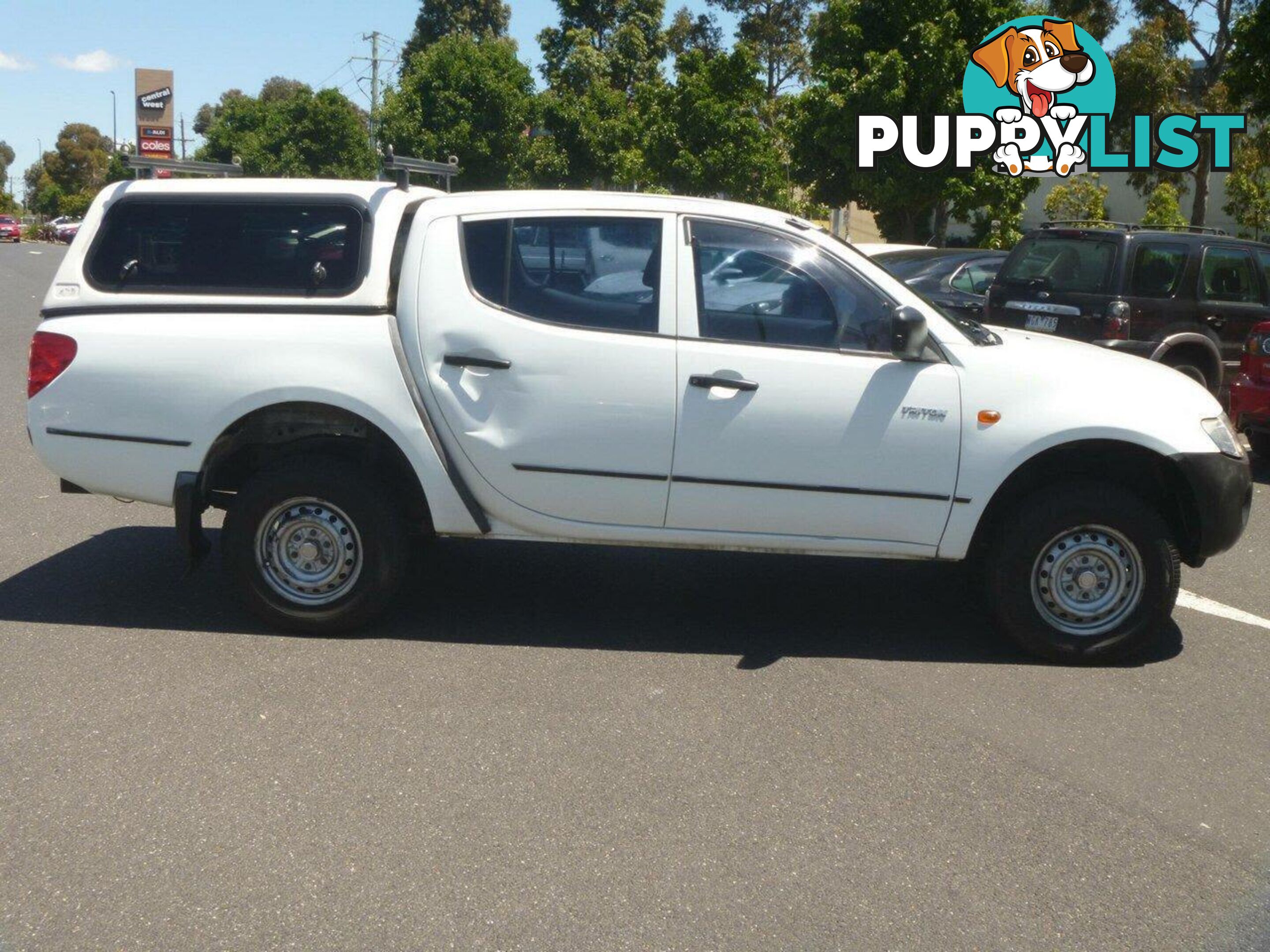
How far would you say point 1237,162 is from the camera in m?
32.8

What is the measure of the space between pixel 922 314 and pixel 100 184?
119m

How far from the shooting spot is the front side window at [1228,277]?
36.8 ft

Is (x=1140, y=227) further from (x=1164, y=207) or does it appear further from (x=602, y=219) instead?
(x=1164, y=207)

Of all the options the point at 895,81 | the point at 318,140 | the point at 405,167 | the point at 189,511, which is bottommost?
the point at 189,511

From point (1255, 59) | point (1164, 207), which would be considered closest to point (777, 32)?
point (1164, 207)

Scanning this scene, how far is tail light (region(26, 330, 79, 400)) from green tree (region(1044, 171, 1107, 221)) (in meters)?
32.0

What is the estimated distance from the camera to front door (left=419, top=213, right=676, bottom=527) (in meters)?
5.53

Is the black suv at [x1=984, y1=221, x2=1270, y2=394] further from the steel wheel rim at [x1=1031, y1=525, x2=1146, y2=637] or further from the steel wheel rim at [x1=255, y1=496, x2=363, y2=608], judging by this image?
the steel wheel rim at [x1=255, y1=496, x2=363, y2=608]

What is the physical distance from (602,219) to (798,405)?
1.14m

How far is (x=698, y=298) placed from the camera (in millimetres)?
5602

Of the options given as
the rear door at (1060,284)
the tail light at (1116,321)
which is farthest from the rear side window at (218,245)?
the tail light at (1116,321)

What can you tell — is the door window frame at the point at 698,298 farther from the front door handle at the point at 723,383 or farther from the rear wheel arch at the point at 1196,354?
the rear wheel arch at the point at 1196,354

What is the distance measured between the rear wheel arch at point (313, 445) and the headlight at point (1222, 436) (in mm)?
3296

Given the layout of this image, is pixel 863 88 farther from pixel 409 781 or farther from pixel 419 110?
pixel 419 110
